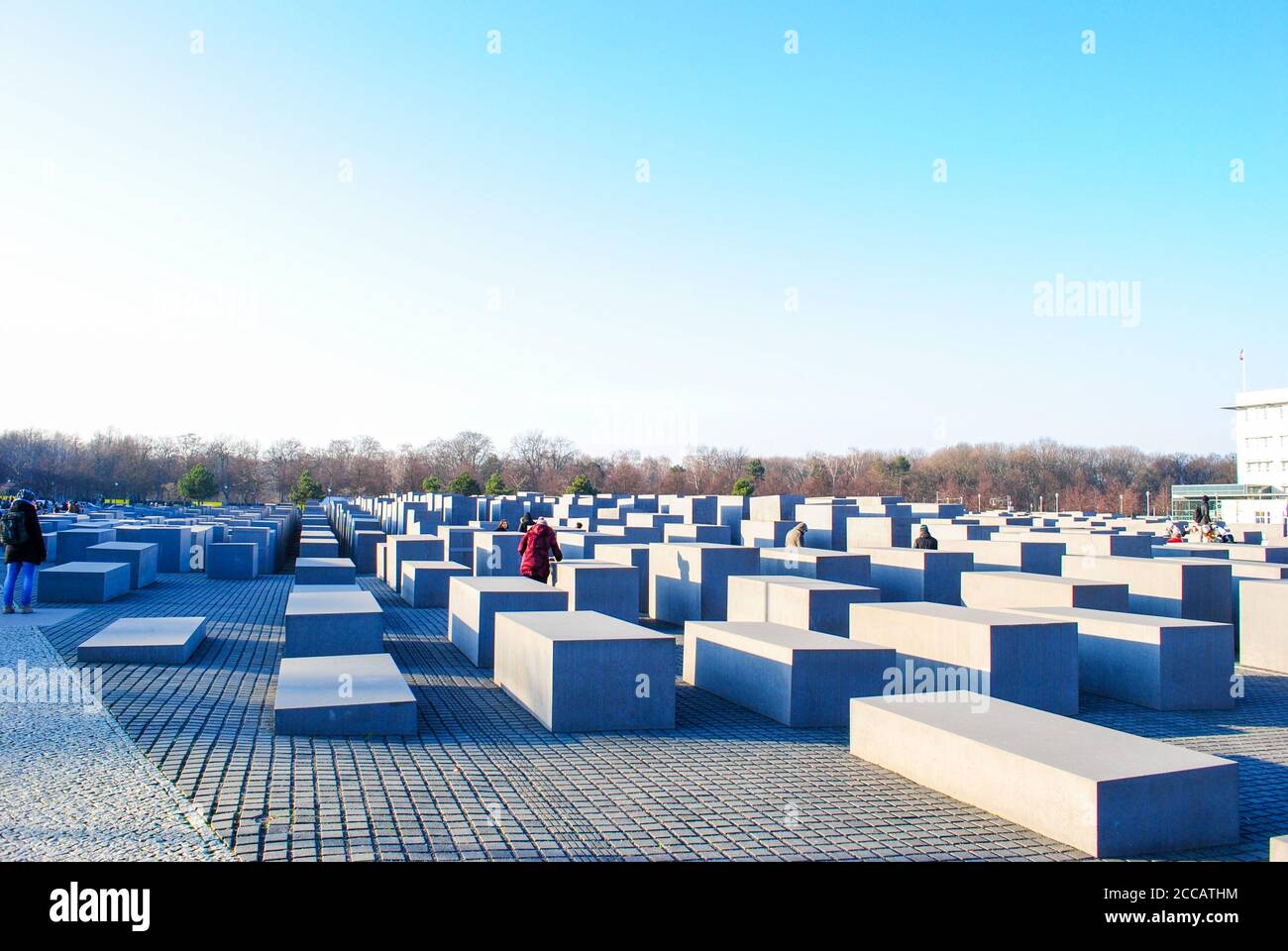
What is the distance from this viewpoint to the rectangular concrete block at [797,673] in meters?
7.84

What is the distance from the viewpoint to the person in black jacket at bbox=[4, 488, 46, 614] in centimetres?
1198

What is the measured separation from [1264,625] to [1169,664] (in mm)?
3241

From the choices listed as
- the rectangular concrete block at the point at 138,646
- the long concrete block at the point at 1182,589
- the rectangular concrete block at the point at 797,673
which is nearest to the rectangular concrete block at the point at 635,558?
the rectangular concrete block at the point at 797,673

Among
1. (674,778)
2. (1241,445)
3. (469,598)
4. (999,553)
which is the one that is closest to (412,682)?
(469,598)

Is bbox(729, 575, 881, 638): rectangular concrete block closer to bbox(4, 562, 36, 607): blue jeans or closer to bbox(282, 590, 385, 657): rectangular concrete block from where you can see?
bbox(282, 590, 385, 657): rectangular concrete block

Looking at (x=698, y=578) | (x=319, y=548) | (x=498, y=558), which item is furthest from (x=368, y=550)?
(x=698, y=578)

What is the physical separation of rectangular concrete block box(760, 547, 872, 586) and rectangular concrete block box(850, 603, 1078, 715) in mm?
5135

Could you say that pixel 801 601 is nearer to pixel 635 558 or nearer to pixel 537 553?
pixel 537 553

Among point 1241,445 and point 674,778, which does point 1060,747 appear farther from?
point 1241,445

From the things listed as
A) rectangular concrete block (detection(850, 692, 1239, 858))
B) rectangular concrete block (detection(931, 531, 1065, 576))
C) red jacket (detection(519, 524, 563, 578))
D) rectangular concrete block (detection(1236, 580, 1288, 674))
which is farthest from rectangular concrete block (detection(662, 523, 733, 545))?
rectangular concrete block (detection(850, 692, 1239, 858))

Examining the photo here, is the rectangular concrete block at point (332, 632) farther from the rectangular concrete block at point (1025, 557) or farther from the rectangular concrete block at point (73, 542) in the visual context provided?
the rectangular concrete block at point (73, 542)

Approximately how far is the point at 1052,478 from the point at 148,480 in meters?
76.1

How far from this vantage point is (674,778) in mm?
6156

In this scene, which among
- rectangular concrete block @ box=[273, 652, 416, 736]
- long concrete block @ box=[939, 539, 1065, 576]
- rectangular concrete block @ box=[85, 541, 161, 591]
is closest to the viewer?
rectangular concrete block @ box=[273, 652, 416, 736]
